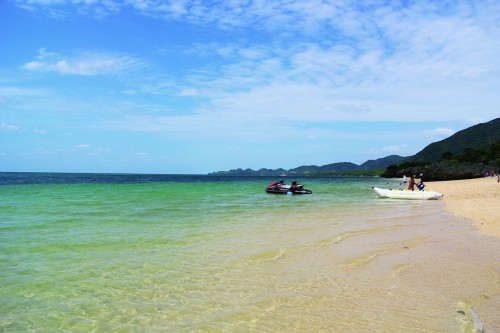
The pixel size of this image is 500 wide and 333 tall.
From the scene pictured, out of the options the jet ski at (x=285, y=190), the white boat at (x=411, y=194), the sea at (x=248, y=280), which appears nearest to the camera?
the sea at (x=248, y=280)

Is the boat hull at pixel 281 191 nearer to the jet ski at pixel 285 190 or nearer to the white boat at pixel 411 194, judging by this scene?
the jet ski at pixel 285 190

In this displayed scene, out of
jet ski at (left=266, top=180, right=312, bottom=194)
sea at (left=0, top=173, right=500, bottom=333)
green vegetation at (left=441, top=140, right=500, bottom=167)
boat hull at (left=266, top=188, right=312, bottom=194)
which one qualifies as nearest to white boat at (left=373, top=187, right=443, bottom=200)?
boat hull at (left=266, top=188, right=312, bottom=194)

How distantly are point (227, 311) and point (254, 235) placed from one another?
7.79m

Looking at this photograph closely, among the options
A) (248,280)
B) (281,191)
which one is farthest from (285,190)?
(248,280)

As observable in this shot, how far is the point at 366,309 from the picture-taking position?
6340 millimetres

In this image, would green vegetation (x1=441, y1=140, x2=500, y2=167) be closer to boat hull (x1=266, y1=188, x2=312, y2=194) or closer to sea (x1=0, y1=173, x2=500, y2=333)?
boat hull (x1=266, y1=188, x2=312, y2=194)

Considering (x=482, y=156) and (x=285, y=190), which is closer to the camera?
(x=285, y=190)

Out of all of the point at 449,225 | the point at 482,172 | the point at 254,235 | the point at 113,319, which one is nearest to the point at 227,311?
the point at 113,319

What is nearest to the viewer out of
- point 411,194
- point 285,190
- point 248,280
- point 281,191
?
point 248,280

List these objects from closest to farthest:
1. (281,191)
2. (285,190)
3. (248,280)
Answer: (248,280) < (285,190) < (281,191)

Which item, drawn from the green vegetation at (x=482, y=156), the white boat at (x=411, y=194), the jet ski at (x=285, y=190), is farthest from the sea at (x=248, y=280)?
the green vegetation at (x=482, y=156)

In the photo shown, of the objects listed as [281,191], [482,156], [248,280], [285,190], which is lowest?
[248,280]

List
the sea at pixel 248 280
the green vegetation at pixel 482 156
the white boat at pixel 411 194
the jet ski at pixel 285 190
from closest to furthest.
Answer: the sea at pixel 248 280
the white boat at pixel 411 194
the jet ski at pixel 285 190
the green vegetation at pixel 482 156

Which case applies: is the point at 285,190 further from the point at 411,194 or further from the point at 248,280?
the point at 248,280
